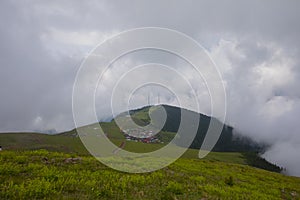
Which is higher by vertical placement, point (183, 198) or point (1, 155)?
point (1, 155)

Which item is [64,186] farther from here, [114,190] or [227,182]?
[227,182]

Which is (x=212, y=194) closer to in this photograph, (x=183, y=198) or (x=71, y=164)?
(x=183, y=198)

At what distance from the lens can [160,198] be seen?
12.3 meters

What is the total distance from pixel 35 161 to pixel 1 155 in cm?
211

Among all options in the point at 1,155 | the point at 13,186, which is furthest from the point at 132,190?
the point at 1,155

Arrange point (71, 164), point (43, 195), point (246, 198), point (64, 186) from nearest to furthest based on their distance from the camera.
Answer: point (43, 195) < point (64, 186) < point (246, 198) < point (71, 164)

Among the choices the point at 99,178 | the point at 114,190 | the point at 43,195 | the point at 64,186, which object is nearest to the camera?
the point at 43,195

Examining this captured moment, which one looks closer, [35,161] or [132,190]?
[132,190]

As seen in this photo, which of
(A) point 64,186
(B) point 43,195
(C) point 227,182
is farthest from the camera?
(C) point 227,182

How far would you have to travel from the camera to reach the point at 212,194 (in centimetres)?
1464

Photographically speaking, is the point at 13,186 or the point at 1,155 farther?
the point at 1,155

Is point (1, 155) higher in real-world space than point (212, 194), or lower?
higher

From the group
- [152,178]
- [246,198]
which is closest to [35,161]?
[152,178]

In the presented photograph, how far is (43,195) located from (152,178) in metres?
7.19
